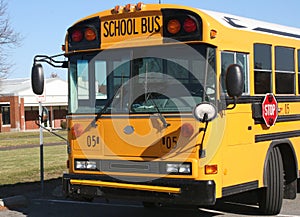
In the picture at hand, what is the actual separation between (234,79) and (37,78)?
297 centimetres

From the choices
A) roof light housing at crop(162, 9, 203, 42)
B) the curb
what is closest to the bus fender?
roof light housing at crop(162, 9, 203, 42)

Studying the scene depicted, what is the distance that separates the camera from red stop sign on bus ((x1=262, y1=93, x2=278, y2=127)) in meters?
8.27

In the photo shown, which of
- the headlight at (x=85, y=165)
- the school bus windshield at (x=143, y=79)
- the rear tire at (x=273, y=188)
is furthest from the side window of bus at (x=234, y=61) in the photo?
the headlight at (x=85, y=165)

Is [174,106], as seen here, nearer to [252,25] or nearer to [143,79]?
[143,79]

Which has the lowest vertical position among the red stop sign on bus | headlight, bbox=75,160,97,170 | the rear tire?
the rear tire

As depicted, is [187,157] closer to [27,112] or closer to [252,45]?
[252,45]

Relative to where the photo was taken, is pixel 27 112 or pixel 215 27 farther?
pixel 27 112

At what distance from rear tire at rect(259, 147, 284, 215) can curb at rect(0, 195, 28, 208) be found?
439 cm

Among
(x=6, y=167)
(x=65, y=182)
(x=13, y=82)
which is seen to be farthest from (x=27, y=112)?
(x=65, y=182)

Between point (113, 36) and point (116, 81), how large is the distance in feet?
2.05

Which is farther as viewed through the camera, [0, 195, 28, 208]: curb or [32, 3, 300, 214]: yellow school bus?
[0, 195, 28, 208]: curb

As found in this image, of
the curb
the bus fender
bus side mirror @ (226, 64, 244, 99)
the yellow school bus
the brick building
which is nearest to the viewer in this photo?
bus side mirror @ (226, 64, 244, 99)

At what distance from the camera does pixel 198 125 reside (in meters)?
7.18

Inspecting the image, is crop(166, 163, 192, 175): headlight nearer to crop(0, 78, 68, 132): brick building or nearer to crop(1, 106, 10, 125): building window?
crop(0, 78, 68, 132): brick building
